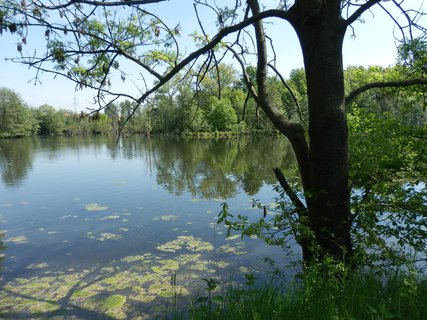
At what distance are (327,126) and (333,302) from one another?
1.64 m

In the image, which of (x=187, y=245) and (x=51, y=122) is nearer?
(x=187, y=245)

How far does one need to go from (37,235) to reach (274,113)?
891 cm

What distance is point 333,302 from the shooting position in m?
2.04

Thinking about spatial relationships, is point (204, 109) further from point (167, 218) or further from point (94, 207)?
point (94, 207)

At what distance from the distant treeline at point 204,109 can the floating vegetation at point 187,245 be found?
2986 mm

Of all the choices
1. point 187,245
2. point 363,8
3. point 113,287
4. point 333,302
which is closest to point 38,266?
point 113,287

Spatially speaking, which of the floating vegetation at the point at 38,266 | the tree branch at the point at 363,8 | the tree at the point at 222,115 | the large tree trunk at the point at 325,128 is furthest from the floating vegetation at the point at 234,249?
the tree at the point at 222,115

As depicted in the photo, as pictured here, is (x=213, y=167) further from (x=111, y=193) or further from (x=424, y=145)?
(x=424, y=145)

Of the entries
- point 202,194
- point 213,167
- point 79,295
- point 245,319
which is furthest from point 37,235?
point 213,167

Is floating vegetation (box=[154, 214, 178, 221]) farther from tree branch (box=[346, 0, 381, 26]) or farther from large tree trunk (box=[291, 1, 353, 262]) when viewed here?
tree branch (box=[346, 0, 381, 26])

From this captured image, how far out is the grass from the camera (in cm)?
199

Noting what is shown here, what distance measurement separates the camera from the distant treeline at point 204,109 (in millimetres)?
4142

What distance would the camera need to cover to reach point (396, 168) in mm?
3574

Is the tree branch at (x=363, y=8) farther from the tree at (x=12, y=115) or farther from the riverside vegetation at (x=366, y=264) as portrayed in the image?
the tree at (x=12, y=115)
